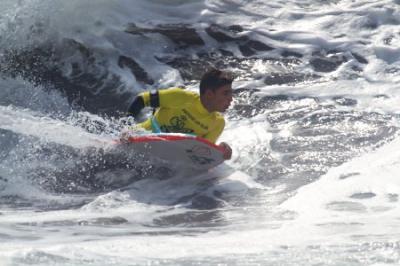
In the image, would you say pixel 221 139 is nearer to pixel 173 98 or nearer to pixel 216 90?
pixel 173 98

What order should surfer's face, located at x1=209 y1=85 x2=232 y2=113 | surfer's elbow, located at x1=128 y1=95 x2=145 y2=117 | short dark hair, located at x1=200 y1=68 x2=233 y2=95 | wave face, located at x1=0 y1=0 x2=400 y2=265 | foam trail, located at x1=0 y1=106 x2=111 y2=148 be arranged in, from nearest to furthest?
wave face, located at x1=0 y1=0 x2=400 y2=265 → short dark hair, located at x1=200 y1=68 x2=233 y2=95 → surfer's face, located at x1=209 y1=85 x2=232 y2=113 → surfer's elbow, located at x1=128 y1=95 x2=145 y2=117 → foam trail, located at x1=0 y1=106 x2=111 y2=148

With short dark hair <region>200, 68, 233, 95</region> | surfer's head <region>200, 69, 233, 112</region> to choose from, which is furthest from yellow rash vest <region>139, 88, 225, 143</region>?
short dark hair <region>200, 68, 233, 95</region>

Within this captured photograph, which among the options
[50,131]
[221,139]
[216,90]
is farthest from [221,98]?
[50,131]

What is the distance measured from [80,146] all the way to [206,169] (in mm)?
1174

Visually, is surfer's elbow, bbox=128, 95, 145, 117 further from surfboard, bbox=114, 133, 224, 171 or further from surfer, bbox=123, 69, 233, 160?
surfboard, bbox=114, 133, 224, 171

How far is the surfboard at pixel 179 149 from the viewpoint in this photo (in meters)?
6.12

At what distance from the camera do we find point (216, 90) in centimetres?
625

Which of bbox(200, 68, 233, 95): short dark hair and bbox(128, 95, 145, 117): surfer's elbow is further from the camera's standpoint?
bbox(128, 95, 145, 117): surfer's elbow

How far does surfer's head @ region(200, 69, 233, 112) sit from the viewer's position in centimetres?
612

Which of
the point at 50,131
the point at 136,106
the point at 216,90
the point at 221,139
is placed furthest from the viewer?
the point at 221,139

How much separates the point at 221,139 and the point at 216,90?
1143 millimetres

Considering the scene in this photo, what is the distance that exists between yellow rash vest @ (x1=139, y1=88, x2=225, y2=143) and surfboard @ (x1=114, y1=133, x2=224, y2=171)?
13.8 inches

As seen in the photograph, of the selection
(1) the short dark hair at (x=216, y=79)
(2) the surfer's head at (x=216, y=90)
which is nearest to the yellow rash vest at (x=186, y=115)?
(2) the surfer's head at (x=216, y=90)

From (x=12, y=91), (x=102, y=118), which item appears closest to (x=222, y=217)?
(x=102, y=118)
